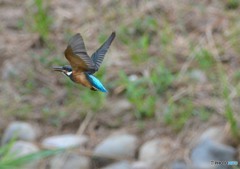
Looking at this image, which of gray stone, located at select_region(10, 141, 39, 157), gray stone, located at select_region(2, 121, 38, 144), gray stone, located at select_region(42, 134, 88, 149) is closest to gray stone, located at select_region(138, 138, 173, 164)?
gray stone, located at select_region(42, 134, 88, 149)

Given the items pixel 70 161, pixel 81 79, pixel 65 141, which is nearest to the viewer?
pixel 81 79

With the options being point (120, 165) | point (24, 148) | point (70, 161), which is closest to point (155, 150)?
point (120, 165)

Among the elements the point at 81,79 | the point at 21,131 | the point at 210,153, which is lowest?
the point at 81,79

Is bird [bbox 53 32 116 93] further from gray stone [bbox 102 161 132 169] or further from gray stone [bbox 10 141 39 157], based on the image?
gray stone [bbox 10 141 39 157]

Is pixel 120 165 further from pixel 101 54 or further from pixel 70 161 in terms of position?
pixel 101 54

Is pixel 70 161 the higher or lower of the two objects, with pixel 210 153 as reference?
higher

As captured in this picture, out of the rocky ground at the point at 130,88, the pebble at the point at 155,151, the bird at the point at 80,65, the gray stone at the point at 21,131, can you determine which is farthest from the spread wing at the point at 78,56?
the gray stone at the point at 21,131

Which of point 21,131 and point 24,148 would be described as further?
point 21,131
